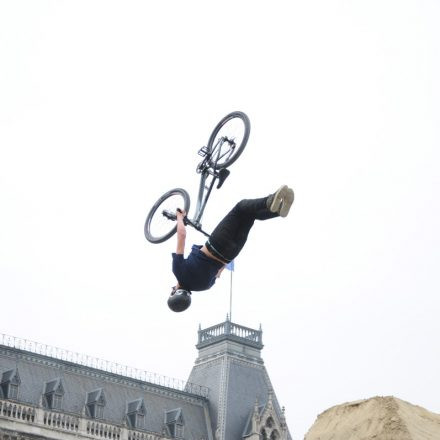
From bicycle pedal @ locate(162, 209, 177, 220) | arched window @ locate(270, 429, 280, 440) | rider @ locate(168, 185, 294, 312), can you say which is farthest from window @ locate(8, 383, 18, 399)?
rider @ locate(168, 185, 294, 312)

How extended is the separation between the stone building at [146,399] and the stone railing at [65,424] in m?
0.06

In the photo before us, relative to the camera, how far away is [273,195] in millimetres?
13539

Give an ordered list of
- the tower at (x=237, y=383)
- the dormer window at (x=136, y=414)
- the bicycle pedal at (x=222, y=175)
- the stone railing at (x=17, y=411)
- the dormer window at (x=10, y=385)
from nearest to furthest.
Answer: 1. the bicycle pedal at (x=222, y=175)
2. the stone railing at (x=17, y=411)
3. the dormer window at (x=10, y=385)
4. the dormer window at (x=136, y=414)
5. the tower at (x=237, y=383)

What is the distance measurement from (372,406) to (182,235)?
473 cm

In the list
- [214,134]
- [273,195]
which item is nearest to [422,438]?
[273,195]

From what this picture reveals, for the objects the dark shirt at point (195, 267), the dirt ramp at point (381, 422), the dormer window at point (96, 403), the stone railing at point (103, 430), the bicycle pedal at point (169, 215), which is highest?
the dormer window at point (96, 403)

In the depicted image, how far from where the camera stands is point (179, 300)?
15203 millimetres

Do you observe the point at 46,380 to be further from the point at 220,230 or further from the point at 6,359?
the point at 220,230

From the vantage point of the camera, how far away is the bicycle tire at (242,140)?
15781mm

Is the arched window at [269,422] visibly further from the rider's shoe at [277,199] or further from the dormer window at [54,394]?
the rider's shoe at [277,199]

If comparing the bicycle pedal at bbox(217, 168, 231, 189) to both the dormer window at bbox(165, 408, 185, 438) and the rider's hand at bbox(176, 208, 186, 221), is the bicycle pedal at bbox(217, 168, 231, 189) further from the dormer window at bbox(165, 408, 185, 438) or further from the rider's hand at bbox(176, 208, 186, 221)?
the dormer window at bbox(165, 408, 185, 438)

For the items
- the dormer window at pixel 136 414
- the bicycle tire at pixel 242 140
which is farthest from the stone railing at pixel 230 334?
the bicycle tire at pixel 242 140

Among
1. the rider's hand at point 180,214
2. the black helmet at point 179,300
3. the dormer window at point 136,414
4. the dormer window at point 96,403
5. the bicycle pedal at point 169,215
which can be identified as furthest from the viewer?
the dormer window at point 136,414

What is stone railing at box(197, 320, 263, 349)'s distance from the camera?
249 feet
